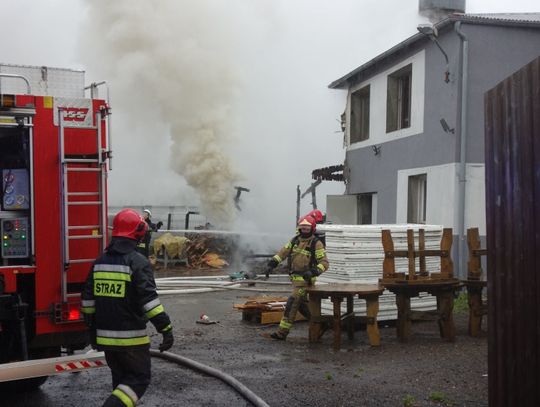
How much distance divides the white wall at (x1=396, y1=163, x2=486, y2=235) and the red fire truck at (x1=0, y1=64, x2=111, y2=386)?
24.9ft

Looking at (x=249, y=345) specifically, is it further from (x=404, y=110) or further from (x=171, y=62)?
(x=171, y=62)

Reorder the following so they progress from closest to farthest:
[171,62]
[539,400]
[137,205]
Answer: [539,400], [171,62], [137,205]

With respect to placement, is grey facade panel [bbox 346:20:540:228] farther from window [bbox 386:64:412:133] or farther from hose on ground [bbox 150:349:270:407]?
hose on ground [bbox 150:349:270:407]

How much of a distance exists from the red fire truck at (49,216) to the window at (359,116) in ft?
36.9

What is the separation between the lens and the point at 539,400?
347 centimetres

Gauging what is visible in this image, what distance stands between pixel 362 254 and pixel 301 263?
106cm

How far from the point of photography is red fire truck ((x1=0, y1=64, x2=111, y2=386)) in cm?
496

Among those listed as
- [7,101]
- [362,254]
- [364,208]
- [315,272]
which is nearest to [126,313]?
[7,101]

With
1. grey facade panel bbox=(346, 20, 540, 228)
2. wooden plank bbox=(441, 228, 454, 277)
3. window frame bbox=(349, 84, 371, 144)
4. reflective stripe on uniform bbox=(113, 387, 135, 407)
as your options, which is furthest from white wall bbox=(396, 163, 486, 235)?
reflective stripe on uniform bbox=(113, 387, 135, 407)

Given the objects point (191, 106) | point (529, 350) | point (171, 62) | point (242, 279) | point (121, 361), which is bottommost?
point (242, 279)

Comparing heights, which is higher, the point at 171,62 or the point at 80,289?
the point at 171,62

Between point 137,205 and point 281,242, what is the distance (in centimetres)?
1647

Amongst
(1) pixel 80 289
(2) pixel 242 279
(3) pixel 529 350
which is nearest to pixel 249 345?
(1) pixel 80 289

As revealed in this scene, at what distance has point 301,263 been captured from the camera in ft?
27.3
